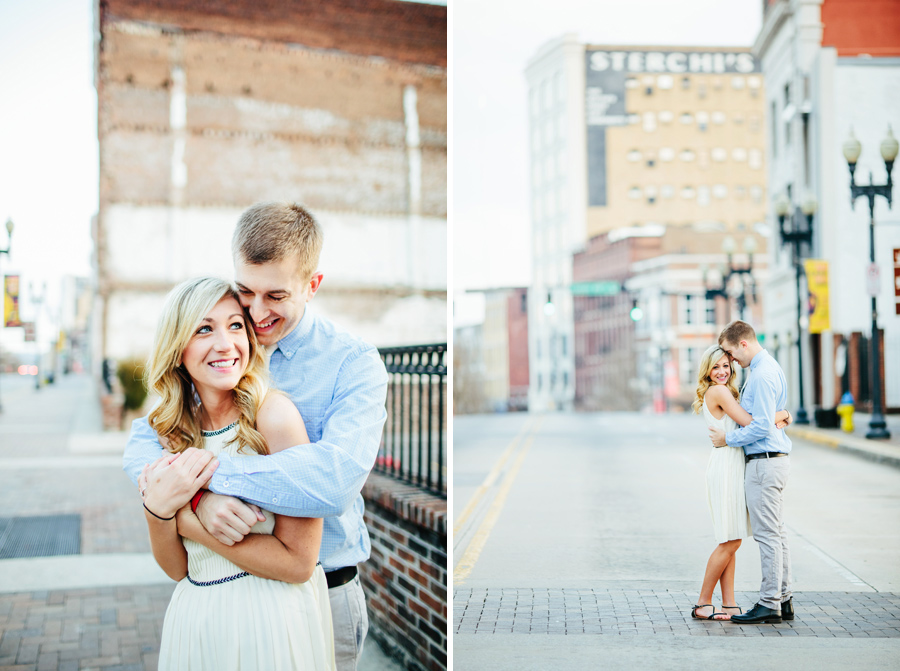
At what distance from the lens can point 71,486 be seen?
10.7 m

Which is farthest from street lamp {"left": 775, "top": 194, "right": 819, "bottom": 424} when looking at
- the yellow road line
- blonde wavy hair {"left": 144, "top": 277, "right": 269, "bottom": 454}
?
blonde wavy hair {"left": 144, "top": 277, "right": 269, "bottom": 454}

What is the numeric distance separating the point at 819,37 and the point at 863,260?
141 cm

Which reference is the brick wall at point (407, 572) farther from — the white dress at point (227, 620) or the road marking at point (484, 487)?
the white dress at point (227, 620)

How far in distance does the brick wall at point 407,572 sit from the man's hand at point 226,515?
1.84 meters

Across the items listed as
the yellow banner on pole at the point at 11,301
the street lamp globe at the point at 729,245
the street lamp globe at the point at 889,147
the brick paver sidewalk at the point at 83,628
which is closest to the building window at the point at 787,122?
the street lamp globe at the point at 889,147

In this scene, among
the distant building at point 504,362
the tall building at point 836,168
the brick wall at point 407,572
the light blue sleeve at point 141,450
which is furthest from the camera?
the distant building at point 504,362

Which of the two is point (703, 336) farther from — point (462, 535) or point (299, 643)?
point (299, 643)

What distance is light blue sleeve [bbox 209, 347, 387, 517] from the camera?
2.31 metres

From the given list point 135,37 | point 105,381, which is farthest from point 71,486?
point 135,37

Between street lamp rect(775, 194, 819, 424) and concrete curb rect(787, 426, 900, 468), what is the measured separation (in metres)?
0.20

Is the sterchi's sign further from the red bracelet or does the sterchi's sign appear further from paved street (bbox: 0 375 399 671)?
the red bracelet

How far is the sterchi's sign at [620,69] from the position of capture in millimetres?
5309

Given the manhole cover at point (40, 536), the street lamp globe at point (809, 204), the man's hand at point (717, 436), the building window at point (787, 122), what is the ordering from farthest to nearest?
1. the manhole cover at point (40, 536)
2. the building window at point (787, 122)
3. the street lamp globe at point (809, 204)
4. the man's hand at point (717, 436)

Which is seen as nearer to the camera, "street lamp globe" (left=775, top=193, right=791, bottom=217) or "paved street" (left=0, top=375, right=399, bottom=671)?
"paved street" (left=0, top=375, right=399, bottom=671)
